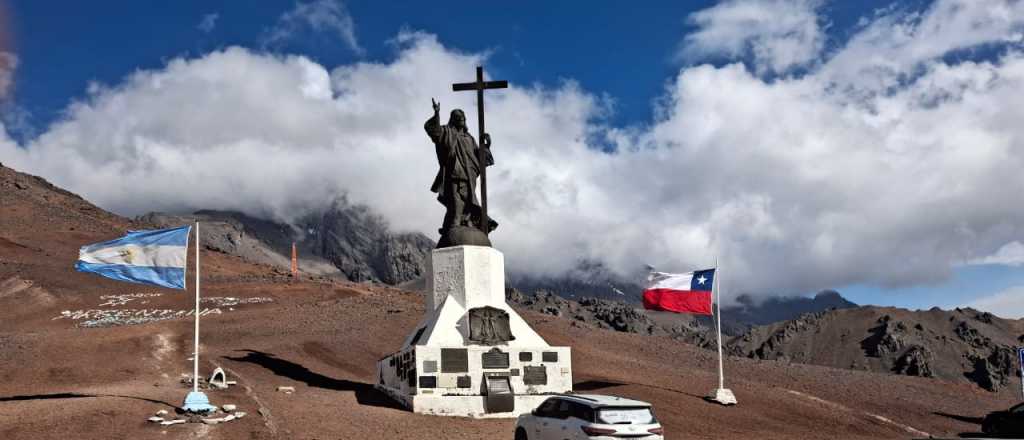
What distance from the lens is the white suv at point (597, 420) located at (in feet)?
44.6

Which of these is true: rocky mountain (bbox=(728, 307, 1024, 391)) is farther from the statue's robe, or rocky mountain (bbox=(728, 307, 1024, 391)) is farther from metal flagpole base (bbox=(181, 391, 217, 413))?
metal flagpole base (bbox=(181, 391, 217, 413))

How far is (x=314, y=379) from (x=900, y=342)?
68.4 m

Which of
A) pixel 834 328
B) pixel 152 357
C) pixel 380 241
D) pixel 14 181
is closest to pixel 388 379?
pixel 152 357

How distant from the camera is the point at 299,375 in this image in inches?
1139

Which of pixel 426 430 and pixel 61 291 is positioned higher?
pixel 61 291

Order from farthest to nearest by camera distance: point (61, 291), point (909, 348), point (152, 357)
A: 1. point (909, 348)
2. point (61, 291)
3. point (152, 357)

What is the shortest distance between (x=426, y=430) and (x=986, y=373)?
225ft

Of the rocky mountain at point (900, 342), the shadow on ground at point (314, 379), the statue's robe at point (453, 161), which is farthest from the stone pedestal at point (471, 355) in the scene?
the rocky mountain at point (900, 342)

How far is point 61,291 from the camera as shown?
5459 cm

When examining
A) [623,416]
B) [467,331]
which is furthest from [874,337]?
[623,416]

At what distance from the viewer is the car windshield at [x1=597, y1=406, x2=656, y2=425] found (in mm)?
Result: 13711

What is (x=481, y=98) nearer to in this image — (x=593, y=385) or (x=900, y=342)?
(x=593, y=385)

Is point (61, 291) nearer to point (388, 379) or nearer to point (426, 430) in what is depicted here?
point (388, 379)

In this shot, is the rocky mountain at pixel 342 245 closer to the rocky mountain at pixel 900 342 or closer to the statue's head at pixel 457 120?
the rocky mountain at pixel 900 342
